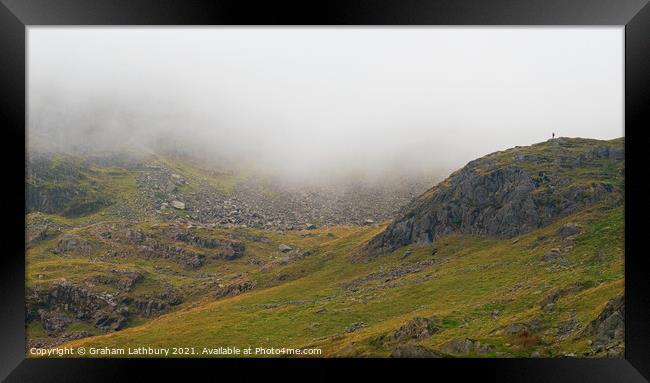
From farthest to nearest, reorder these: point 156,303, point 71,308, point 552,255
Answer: point 156,303 < point 71,308 < point 552,255

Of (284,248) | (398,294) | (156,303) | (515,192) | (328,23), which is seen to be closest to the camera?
(328,23)

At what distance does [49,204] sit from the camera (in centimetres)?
16150

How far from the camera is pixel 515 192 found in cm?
8950

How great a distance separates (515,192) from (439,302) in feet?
117

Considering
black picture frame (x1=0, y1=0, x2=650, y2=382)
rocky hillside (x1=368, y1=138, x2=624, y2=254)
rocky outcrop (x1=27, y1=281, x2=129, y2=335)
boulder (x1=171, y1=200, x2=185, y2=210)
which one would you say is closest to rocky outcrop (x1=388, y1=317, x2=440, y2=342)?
black picture frame (x1=0, y1=0, x2=650, y2=382)

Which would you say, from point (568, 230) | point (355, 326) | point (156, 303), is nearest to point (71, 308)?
point (156, 303)

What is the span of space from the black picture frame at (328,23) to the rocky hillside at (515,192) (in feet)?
250

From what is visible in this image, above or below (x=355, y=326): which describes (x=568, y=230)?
above

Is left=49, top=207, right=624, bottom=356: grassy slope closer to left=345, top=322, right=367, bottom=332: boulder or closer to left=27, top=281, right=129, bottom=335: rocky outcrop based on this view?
left=345, top=322, right=367, bottom=332: boulder

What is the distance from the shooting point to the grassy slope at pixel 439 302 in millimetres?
45188

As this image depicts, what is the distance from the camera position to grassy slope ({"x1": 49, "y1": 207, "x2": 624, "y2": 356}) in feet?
148

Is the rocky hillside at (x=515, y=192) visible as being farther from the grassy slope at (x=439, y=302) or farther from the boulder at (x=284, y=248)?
the boulder at (x=284, y=248)

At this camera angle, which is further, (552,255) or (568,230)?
(568,230)

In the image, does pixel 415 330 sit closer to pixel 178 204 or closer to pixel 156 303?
pixel 156 303
